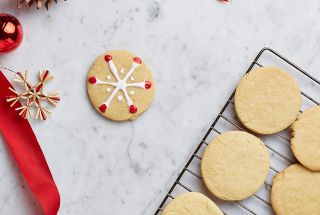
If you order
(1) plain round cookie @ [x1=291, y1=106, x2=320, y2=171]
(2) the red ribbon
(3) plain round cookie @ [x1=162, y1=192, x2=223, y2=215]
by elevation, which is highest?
(1) plain round cookie @ [x1=291, y1=106, x2=320, y2=171]

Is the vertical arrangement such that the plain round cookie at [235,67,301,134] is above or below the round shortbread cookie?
above

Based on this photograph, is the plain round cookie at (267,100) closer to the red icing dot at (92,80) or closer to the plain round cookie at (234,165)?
the plain round cookie at (234,165)

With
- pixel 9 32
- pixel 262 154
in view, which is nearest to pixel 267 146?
pixel 262 154

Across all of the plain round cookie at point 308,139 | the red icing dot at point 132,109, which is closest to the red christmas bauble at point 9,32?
the red icing dot at point 132,109

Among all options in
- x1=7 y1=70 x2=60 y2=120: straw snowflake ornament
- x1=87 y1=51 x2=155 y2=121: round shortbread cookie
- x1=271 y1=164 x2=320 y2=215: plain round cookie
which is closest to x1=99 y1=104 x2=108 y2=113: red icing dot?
x1=87 y1=51 x2=155 y2=121: round shortbread cookie

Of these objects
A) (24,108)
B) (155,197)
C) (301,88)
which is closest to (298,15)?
(301,88)

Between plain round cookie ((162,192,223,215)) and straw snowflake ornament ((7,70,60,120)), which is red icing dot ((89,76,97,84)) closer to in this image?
straw snowflake ornament ((7,70,60,120))

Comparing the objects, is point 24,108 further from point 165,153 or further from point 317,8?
point 317,8
